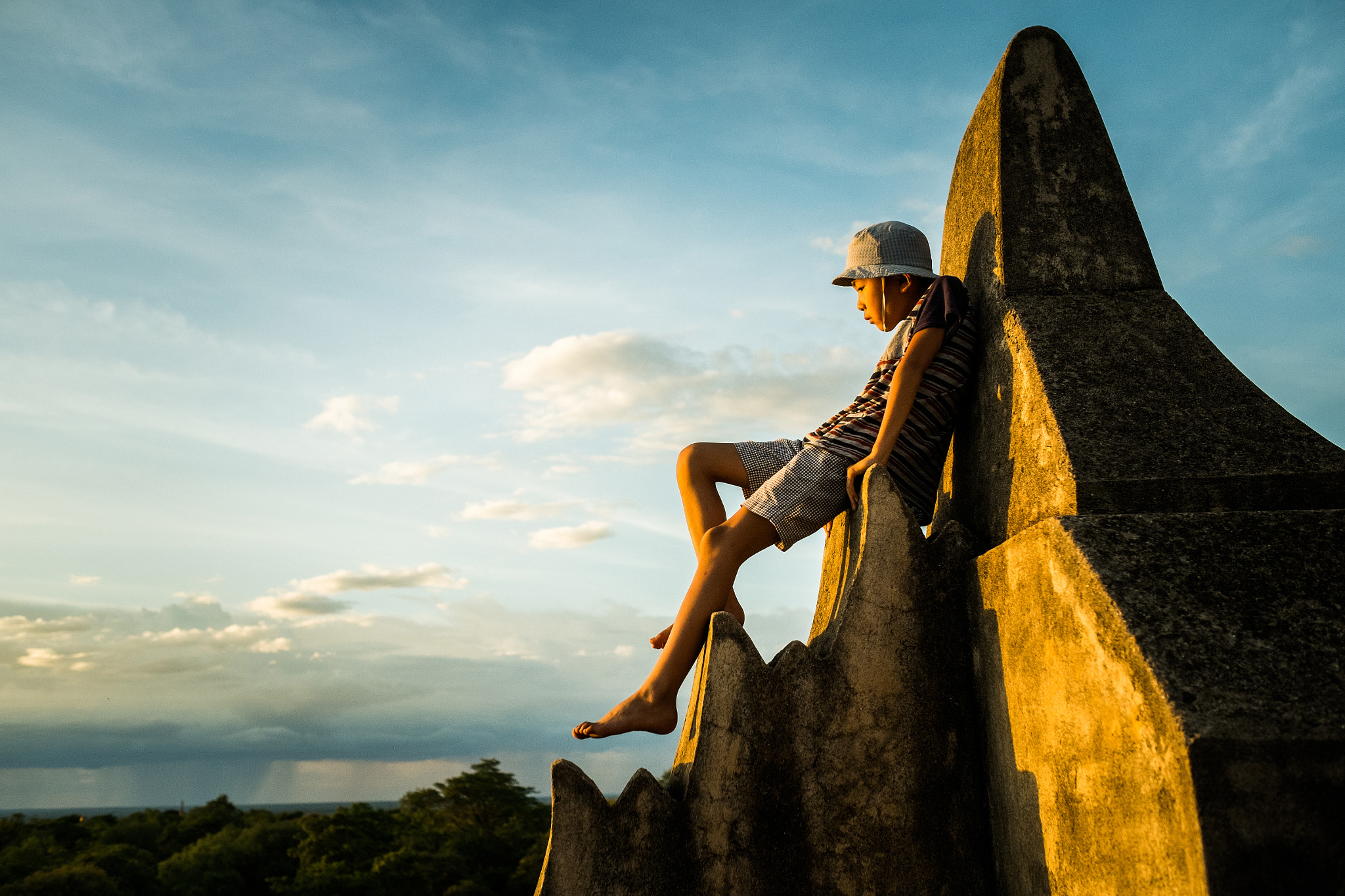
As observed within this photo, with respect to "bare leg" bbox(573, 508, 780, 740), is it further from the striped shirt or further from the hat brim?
the hat brim

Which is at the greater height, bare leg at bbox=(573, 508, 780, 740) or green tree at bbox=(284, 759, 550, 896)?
bare leg at bbox=(573, 508, 780, 740)

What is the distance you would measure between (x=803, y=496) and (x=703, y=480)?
593 mm

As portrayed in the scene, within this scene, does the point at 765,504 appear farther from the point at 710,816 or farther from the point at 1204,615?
the point at 1204,615

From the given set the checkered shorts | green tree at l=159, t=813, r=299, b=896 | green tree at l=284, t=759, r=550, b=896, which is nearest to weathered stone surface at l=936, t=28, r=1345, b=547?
the checkered shorts

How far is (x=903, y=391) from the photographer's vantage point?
3.52m

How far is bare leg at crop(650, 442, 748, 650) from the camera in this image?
13.0ft

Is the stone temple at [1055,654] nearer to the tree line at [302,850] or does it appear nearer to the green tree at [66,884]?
the tree line at [302,850]

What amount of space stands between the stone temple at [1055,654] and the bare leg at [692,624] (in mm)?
135

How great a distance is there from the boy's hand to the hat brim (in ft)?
3.19

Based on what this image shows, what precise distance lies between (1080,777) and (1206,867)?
1.74 ft

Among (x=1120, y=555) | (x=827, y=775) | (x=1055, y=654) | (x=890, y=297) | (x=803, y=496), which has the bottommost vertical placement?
(x=827, y=775)

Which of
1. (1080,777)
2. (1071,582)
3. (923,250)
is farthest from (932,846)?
(923,250)

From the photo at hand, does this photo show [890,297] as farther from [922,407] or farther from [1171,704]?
[1171,704]

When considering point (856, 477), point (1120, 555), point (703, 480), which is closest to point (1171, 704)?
point (1120, 555)
